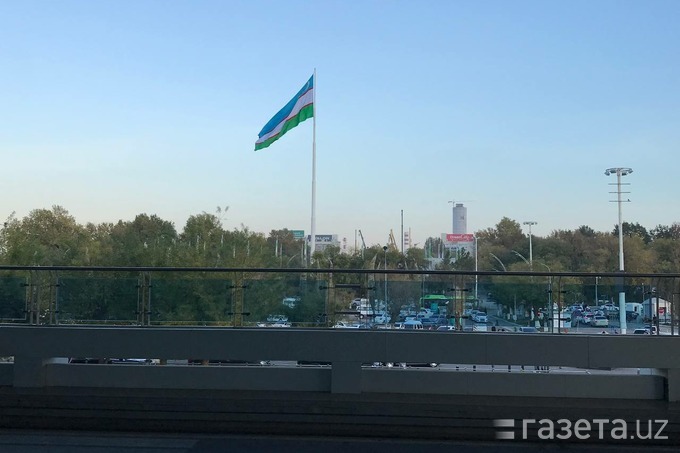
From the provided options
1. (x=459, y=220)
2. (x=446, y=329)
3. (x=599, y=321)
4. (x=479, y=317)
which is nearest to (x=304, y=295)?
(x=446, y=329)

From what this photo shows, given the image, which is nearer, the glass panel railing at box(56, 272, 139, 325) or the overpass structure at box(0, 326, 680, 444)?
the overpass structure at box(0, 326, 680, 444)

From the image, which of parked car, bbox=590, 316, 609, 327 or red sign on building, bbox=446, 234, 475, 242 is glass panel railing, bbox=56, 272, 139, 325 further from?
red sign on building, bbox=446, 234, 475, 242

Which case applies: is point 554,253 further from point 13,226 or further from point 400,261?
point 13,226

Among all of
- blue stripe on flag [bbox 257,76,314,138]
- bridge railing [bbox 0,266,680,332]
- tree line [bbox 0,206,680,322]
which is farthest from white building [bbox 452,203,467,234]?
bridge railing [bbox 0,266,680,332]

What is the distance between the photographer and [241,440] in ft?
33.2

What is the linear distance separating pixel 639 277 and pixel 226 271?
6.51m

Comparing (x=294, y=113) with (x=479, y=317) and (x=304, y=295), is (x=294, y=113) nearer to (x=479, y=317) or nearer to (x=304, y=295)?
(x=304, y=295)

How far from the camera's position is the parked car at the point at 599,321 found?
444 inches

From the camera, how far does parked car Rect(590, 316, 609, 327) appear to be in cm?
1129

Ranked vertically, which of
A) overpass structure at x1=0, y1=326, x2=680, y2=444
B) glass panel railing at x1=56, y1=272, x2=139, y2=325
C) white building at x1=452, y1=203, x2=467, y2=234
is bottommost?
overpass structure at x1=0, y1=326, x2=680, y2=444

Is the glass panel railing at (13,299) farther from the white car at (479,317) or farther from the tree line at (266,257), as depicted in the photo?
the white car at (479,317)

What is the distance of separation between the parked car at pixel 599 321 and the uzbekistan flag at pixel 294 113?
22355 mm

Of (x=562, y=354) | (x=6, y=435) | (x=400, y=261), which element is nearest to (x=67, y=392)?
(x=6, y=435)

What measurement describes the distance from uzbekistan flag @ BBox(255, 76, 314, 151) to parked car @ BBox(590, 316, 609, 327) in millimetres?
22355
